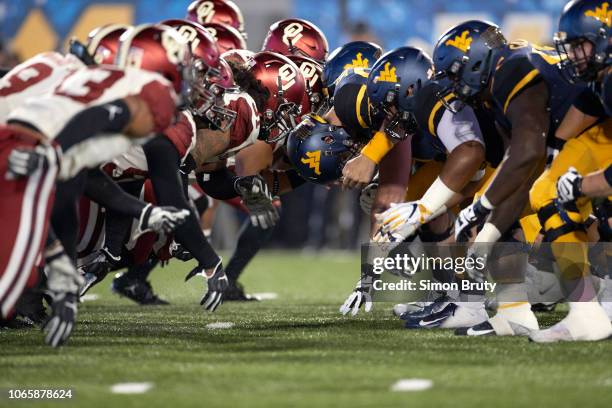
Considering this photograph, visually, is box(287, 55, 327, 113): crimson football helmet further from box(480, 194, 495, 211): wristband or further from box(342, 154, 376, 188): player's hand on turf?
box(480, 194, 495, 211): wristband

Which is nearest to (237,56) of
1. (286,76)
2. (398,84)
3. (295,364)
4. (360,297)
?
(286,76)

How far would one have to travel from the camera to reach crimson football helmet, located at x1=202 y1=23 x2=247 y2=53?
25.4 ft

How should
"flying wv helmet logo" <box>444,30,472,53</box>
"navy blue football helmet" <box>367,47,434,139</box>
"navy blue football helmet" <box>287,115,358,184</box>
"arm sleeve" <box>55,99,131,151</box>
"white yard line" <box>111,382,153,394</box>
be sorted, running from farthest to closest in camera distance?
"navy blue football helmet" <box>287,115,358,184</box> < "navy blue football helmet" <box>367,47,434,139</box> < "flying wv helmet logo" <box>444,30,472,53</box> < "arm sleeve" <box>55,99,131,151</box> < "white yard line" <box>111,382,153,394</box>

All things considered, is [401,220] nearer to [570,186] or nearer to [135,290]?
[570,186]

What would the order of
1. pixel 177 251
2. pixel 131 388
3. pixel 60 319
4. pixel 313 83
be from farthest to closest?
pixel 313 83
pixel 177 251
pixel 60 319
pixel 131 388

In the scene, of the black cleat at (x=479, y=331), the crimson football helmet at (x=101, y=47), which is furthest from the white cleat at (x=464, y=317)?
the crimson football helmet at (x=101, y=47)

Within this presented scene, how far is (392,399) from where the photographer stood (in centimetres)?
350

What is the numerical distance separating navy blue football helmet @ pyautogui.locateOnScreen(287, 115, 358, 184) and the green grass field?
2.69 feet

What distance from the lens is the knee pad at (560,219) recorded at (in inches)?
189

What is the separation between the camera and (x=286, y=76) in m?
6.86

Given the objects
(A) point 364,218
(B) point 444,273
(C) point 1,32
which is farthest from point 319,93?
(C) point 1,32

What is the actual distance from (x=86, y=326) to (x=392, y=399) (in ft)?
8.52

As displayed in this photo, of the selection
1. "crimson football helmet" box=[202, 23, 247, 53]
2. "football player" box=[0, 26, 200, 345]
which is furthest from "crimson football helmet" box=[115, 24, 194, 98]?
"crimson football helmet" box=[202, 23, 247, 53]

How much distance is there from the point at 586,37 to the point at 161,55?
1.85 m
